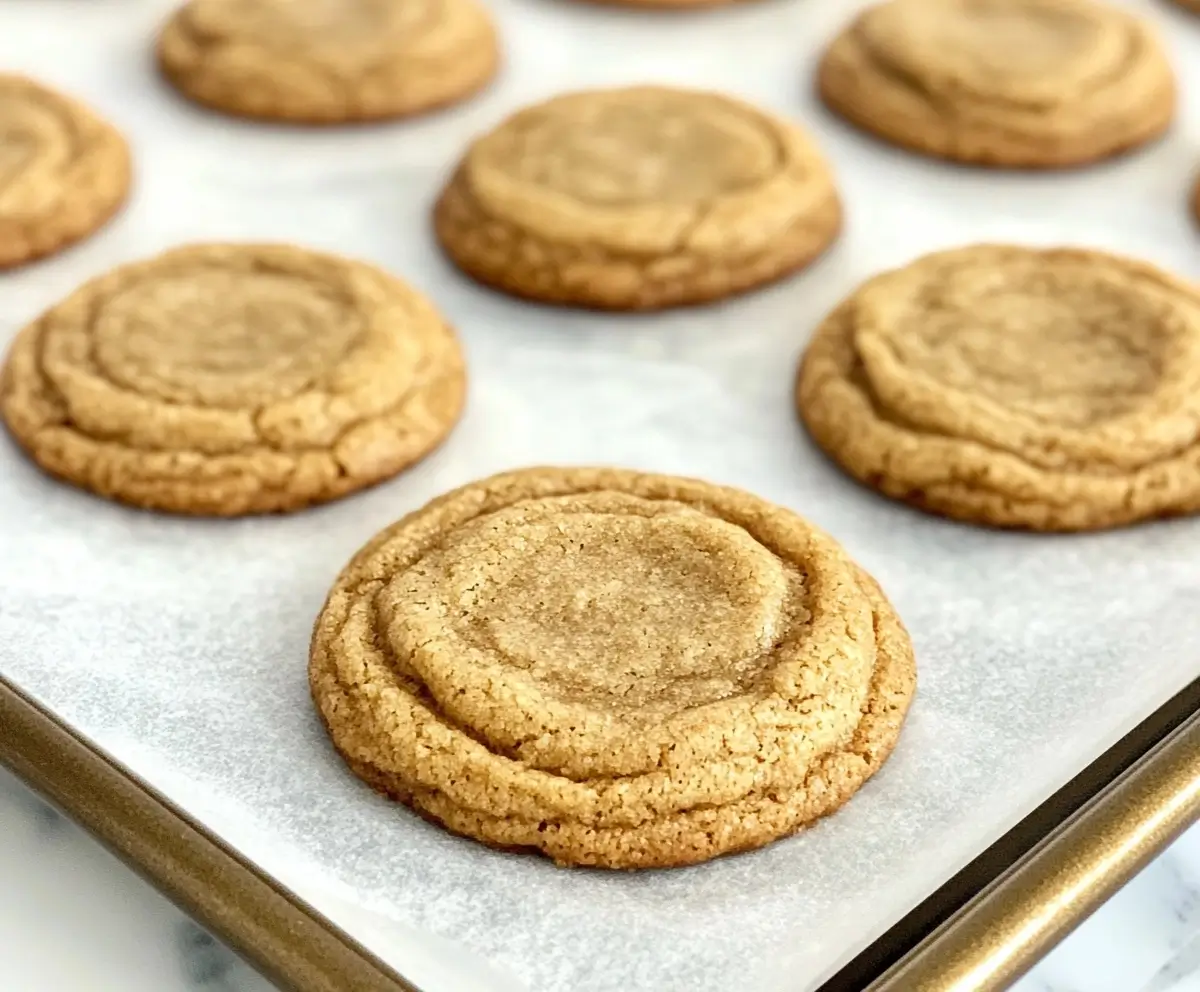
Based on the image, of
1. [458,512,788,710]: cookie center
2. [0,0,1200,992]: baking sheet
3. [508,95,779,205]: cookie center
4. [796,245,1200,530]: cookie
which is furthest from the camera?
[508,95,779,205]: cookie center

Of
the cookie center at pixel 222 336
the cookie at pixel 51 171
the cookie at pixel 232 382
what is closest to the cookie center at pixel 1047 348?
the cookie at pixel 232 382

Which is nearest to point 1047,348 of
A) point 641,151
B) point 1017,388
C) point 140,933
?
point 1017,388

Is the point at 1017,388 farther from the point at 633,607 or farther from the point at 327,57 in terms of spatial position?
the point at 327,57

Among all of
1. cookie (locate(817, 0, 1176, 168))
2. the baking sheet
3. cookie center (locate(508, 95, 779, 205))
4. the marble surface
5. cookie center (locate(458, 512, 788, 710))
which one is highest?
cookie (locate(817, 0, 1176, 168))

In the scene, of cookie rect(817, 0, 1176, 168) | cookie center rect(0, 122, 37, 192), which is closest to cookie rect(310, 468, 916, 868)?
cookie center rect(0, 122, 37, 192)

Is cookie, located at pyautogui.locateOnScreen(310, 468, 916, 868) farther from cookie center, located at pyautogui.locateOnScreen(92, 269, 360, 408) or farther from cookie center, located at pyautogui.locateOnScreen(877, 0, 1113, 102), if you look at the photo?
cookie center, located at pyautogui.locateOnScreen(877, 0, 1113, 102)

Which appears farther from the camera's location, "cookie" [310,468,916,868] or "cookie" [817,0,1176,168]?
"cookie" [817,0,1176,168]

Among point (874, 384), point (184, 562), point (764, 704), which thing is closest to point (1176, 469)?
point (874, 384)
